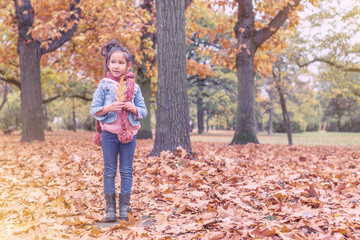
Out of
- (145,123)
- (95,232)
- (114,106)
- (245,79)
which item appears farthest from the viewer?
(145,123)

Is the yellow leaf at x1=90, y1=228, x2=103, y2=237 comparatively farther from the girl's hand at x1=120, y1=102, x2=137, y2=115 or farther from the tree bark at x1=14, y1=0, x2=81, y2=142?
the tree bark at x1=14, y1=0, x2=81, y2=142

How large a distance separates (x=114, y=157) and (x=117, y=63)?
3.31 ft

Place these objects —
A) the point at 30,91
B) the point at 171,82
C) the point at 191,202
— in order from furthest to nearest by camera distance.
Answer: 1. the point at 30,91
2. the point at 171,82
3. the point at 191,202

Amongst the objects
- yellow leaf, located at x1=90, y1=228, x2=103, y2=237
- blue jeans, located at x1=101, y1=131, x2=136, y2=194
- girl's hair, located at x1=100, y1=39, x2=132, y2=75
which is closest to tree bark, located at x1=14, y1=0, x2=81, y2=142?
girl's hair, located at x1=100, y1=39, x2=132, y2=75

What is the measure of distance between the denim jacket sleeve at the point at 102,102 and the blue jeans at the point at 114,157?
0.17 metres

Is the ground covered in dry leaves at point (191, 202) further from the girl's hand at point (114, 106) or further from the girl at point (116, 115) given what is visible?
the girl's hand at point (114, 106)

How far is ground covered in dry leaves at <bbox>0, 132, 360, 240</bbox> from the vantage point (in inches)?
103

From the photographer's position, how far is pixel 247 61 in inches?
406

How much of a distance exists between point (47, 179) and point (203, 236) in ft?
11.1

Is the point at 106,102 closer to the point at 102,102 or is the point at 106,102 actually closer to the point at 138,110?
the point at 102,102

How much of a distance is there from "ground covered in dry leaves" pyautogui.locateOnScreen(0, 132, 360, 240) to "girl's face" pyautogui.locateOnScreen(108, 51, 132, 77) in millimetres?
1568

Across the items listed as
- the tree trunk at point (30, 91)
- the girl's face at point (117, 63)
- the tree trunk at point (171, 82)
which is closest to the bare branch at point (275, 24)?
the tree trunk at point (171, 82)

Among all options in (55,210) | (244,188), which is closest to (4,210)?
Result: (55,210)

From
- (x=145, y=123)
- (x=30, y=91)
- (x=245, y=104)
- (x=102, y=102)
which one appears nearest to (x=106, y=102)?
(x=102, y=102)
